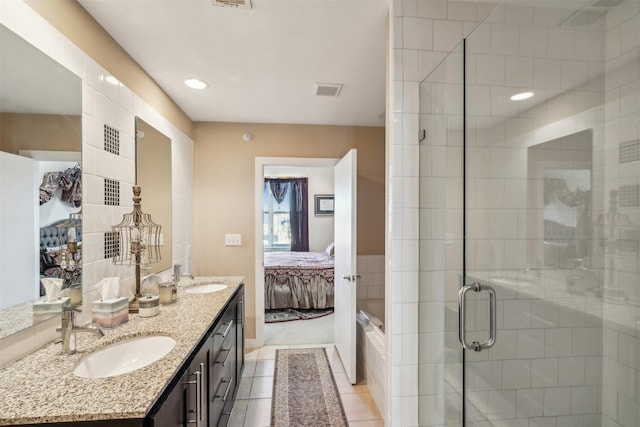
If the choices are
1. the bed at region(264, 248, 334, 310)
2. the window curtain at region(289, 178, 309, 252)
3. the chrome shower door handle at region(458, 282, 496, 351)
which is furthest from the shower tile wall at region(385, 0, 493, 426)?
the window curtain at region(289, 178, 309, 252)

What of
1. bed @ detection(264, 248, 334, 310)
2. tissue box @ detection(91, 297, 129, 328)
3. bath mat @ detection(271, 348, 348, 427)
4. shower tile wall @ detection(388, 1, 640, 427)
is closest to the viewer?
shower tile wall @ detection(388, 1, 640, 427)

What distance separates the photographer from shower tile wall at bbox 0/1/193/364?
1.14 metres

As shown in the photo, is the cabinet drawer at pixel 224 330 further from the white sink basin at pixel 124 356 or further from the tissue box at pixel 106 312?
the tissue box at pixel 106 312

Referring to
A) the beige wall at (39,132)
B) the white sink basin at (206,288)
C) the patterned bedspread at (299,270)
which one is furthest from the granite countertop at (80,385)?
the patterned bedspread at (299,270)

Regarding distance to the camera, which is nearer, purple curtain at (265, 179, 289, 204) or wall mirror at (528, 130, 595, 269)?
wall mirror at (528, 130, 595, 269)

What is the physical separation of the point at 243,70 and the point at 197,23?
1.66 feet

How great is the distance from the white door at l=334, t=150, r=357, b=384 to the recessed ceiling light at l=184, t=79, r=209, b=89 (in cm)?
128

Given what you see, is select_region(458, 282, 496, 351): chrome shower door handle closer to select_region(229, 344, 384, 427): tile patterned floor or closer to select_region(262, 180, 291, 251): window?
select_region(229, 344, 384, 427): tile patterned floor

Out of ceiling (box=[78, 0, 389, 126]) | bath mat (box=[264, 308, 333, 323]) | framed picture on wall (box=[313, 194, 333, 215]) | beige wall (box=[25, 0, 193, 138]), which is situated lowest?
bath mat (box=[264, 308, 333, 323])

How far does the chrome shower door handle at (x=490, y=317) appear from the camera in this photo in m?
1.30

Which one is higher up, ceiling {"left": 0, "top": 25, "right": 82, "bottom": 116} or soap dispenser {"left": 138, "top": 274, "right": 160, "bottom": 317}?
ceiling {"left": 0, "top": 25, "right": 82, "bottom": 116}

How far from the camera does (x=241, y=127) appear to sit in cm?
322

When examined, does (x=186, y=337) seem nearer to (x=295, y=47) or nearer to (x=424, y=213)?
(x=424, y=213)

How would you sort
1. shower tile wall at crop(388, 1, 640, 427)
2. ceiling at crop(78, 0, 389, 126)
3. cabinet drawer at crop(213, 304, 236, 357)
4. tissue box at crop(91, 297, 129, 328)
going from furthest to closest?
cabinet drawer at crop(213, 304, 236, 357) < ceiling at crop(78, 0, 389, 126) < tissue box at crop(91, 297, 129, 328) < shower tile wall at crop(388, 1, 640, 427)
